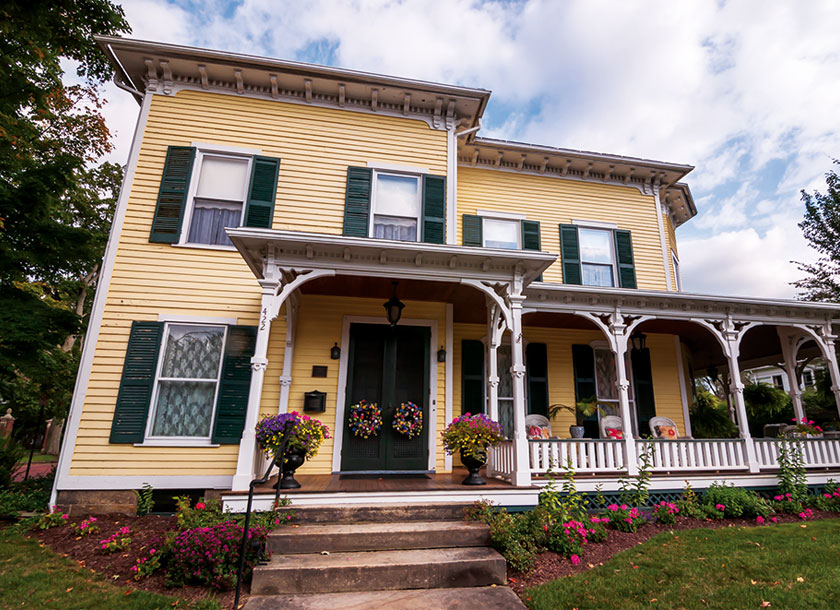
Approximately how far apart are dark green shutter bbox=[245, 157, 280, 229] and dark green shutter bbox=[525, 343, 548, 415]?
5698 mm

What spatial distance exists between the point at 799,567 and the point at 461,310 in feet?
17.6

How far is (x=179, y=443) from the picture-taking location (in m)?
5.96

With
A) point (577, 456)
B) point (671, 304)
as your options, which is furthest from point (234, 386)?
point (671, 304)

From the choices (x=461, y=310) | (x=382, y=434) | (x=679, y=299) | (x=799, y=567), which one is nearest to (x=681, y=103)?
(x=679, y=299)

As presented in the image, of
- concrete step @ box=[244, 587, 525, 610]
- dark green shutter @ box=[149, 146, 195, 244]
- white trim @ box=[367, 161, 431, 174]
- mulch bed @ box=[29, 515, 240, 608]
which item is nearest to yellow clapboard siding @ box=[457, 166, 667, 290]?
white trim @ box=[367, 161, 431, 174]

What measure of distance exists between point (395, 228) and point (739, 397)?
681 centimetres

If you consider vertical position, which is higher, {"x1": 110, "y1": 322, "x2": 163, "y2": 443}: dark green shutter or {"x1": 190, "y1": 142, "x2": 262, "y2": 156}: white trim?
{"x1": 190, "y1": 142, "x2": 262, "y2": 156}: white trim

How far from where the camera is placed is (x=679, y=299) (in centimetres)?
727

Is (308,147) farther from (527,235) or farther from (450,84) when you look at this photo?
(527,235)

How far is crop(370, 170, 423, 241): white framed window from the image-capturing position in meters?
7.52

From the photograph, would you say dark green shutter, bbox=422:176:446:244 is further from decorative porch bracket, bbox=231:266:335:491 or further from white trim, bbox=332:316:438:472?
decorative porch bracket, bbox=231:266:335:491

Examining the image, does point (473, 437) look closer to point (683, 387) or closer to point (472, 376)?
point (472, 376)

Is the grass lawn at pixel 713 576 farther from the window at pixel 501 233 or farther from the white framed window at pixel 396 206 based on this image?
the window at pixel 501 233

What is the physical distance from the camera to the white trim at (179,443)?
5.90 meters
